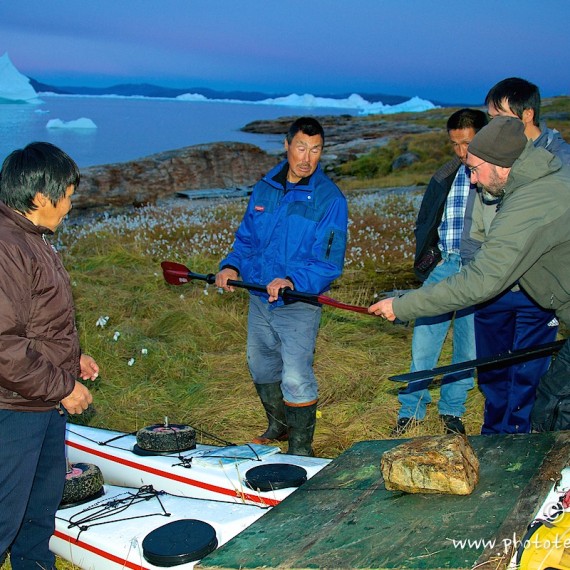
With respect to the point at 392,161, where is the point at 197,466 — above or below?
below

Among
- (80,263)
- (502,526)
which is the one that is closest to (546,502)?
(502,526)

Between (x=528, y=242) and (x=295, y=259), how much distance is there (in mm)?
1686

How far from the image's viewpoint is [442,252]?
5238 millimetres

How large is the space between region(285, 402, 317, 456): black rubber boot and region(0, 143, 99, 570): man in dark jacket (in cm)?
209

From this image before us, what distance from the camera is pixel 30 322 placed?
304cm

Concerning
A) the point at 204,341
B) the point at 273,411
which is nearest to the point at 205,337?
the point at 204,341

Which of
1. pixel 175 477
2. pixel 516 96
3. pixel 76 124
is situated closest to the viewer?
pixel 175 477

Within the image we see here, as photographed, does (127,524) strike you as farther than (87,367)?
Yes

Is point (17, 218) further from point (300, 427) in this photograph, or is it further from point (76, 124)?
point (76, 124)

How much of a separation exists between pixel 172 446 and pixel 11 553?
1.35 m

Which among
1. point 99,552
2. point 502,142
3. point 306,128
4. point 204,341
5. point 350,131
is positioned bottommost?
point 99,552

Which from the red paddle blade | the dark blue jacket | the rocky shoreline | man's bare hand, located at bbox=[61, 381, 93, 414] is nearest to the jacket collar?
man's bare hand, located at bbox=[61, 381, 93, 414]

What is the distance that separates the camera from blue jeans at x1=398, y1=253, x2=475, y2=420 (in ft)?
17.0

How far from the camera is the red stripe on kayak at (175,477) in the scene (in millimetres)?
4008
